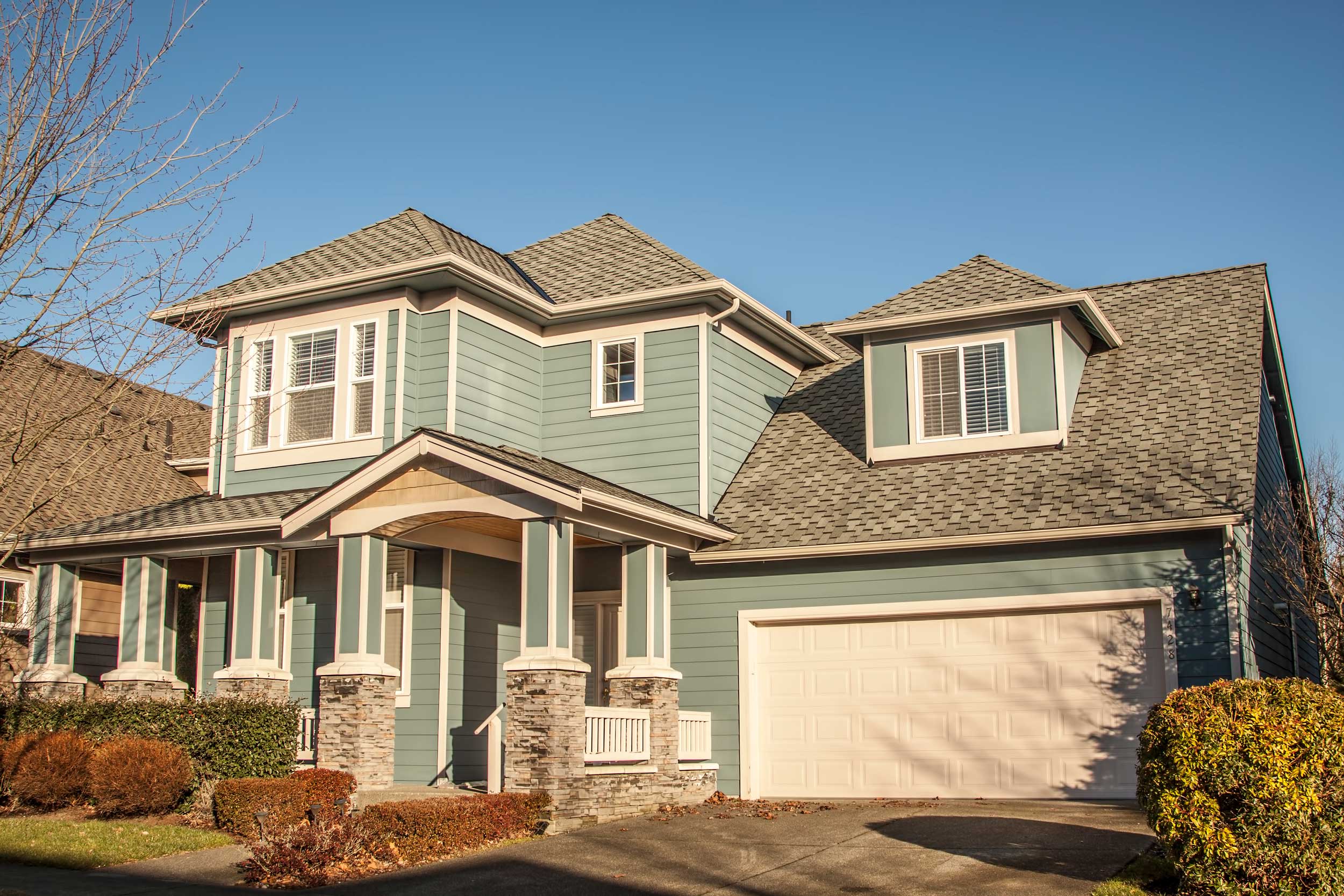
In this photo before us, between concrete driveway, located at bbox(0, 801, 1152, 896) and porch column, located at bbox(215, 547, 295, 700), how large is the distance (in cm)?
465

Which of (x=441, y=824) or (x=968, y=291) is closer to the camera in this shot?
(x=441, y=824)

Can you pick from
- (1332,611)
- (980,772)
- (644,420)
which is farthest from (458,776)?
(1332,611)

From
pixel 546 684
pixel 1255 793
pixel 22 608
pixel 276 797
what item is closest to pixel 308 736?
pixel 276 797

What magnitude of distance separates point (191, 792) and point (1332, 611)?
1387cm

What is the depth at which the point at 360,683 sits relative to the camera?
1438 centimetres

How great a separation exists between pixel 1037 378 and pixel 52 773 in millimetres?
12274

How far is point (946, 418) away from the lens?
17.2m

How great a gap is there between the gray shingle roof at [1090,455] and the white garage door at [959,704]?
3.95 feet

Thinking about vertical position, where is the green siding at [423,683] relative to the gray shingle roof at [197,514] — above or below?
below

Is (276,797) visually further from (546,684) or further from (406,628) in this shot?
(406,628)

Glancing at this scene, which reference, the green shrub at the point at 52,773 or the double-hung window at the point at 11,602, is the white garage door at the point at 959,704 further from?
the double-hung window at the point at 11,602

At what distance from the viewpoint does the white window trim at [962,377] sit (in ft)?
55.1

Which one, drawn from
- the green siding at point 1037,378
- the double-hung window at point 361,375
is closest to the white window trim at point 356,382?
the double-hung window at point 361,375

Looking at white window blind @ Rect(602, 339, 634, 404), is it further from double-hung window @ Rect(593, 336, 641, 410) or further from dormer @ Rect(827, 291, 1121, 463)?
dormer @ Rect(827, 291, 1121, 463)
